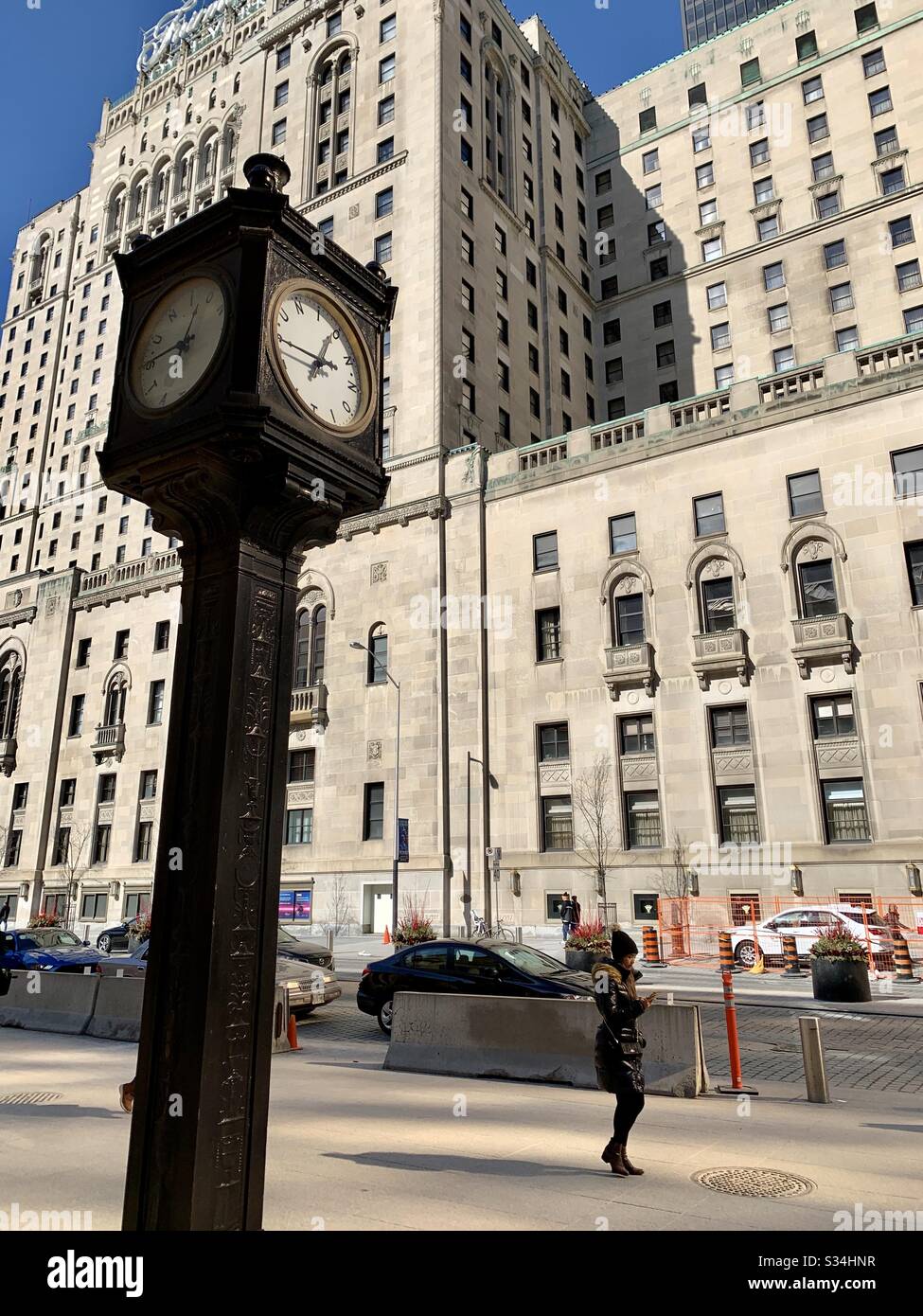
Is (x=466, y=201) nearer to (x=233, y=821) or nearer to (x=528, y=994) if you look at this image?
(x=528, y=994)

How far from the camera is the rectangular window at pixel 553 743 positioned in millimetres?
35719

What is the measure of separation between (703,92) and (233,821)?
67.0 metres

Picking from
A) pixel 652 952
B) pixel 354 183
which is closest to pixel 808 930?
pixel 652 952

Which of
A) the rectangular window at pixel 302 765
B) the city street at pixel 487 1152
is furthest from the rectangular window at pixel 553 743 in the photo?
the city street at pixel 487 1152

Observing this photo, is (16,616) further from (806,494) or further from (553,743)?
(806,494)

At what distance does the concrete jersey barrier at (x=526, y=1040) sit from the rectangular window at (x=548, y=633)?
975 inches

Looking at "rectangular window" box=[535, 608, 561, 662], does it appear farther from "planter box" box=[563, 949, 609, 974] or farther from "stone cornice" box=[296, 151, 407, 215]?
"stone cornice" box=[296, 151, 407, 215]

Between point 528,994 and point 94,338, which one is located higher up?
point 94,338

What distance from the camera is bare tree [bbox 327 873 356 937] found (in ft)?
125

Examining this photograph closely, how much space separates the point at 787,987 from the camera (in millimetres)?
21281

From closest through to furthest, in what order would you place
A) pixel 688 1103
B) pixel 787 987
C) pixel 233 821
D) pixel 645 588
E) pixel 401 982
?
1. pixel 233 821
2. pixel 688 1103
3. pixel 401 982
4. pixel 787 987
5. pixel 645 588

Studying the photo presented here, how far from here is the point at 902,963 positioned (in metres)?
22.2

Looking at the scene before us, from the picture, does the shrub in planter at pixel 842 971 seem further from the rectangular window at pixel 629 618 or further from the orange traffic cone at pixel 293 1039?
the rectangular window at pixel 629 618
